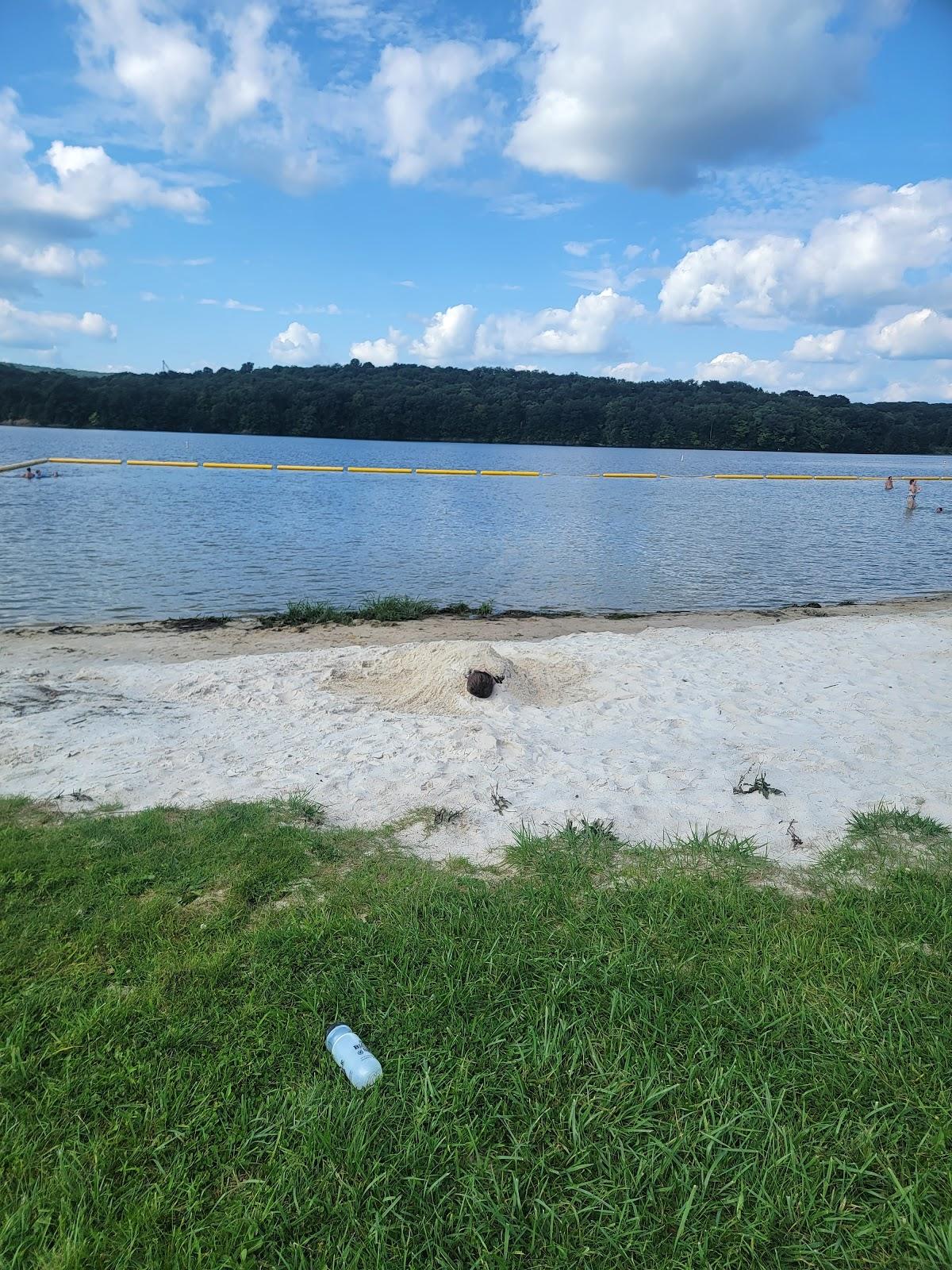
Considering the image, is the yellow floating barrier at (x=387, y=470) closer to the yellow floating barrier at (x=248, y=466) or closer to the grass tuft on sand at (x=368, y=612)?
the yellow floating barrier at (x=248, y=466)

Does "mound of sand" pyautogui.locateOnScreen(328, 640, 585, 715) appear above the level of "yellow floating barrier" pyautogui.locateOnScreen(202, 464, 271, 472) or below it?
above

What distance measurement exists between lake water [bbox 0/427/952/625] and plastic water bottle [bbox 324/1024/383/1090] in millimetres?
13206

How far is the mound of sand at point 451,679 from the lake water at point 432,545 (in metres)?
7.04

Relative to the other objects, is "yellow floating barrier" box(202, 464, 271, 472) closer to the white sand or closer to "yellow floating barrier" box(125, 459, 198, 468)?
"yellow floating barrier" box(125, 459, 198, 468)

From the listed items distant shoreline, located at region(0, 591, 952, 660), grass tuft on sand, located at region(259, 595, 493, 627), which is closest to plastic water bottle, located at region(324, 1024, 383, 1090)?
distant shoreline, located at region(0, 591, 952, 660)

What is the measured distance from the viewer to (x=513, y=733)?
7078 millimetres

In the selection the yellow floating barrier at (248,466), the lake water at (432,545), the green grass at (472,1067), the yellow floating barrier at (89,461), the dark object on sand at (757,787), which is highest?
the green grass at (472,1067)

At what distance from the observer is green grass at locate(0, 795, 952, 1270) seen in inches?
90.8

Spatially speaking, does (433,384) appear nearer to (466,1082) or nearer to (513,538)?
(513,538)

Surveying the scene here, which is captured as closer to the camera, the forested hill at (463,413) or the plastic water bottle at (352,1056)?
the plastic water bottle at (352,1056)

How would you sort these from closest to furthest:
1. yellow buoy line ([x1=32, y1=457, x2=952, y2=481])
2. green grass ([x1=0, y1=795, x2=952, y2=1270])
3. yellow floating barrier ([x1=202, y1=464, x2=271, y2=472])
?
green grass ([x1=0, y1=795, x2=952, y2=1270]), yellow buoy line ([x1=32, y1=457, x2=952, y2=481]), yellow floating barrier ([x1=202, y1=464, x2=271, y2=472])

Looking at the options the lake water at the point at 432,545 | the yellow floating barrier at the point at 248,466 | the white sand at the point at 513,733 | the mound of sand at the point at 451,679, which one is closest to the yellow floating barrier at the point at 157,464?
the yellow floating barrier at the point at 248,466

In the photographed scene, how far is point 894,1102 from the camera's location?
8.94ft

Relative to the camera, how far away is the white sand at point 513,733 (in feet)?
18.1
